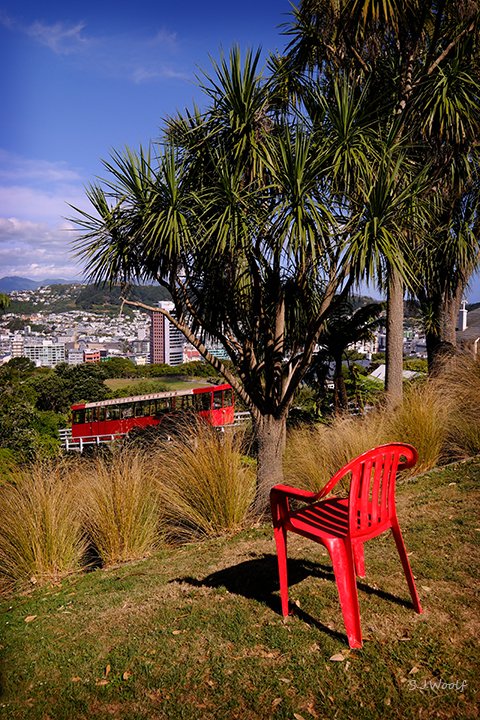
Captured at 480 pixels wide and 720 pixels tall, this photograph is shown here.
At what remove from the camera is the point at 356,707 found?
7.09 feet

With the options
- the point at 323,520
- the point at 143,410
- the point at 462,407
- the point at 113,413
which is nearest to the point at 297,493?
the point at 323,520

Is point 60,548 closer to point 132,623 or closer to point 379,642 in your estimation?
point 132,623

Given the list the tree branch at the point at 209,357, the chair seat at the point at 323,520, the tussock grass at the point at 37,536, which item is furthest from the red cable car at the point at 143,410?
the chair seat at the point at 323,520

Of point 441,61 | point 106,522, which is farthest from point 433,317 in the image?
point 106,522

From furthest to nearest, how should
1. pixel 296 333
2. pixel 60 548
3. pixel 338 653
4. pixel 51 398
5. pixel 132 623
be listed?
pixel 51 398, pixel 296 333, pixel 60 548, pixel 132 623, pixel 338 653

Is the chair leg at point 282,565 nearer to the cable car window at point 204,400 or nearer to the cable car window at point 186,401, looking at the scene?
the cable car window at point 186,401

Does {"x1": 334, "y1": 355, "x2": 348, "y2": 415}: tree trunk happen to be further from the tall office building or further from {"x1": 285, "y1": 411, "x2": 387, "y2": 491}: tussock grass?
the tall office building

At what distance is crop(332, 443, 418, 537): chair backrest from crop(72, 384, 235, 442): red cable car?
1349cm

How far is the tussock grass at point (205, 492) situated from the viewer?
15.7 feet

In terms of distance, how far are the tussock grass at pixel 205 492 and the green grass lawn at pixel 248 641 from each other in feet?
2.16

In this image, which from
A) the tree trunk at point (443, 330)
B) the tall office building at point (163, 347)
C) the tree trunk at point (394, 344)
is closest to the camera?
the tree trunk at point (394, 344)

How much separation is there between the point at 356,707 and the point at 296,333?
4.90 m

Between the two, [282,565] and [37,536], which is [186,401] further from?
[282,565]

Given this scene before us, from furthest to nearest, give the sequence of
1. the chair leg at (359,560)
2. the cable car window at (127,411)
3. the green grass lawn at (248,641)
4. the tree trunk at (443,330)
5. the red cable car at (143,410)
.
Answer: the cable car window at (127,411) < the red cable car at (143,410) < the tree trunk at (443,330) < the chair leg at (359,560) < the green grass lawn at (248,641)
